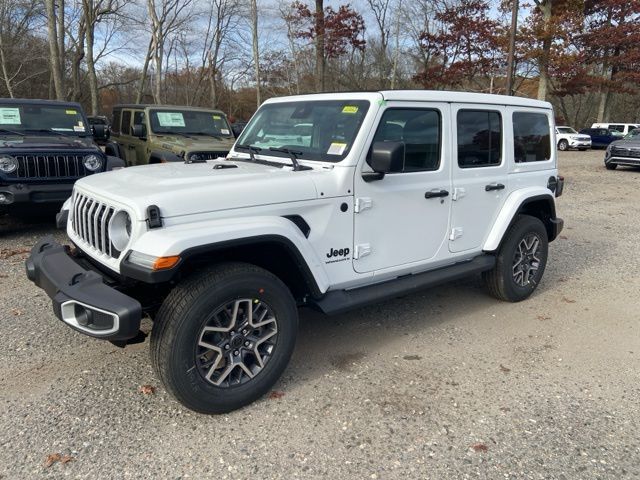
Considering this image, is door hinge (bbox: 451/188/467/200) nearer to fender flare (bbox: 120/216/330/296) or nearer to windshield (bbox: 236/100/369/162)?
windshield (bbox: 236/100/369/162)

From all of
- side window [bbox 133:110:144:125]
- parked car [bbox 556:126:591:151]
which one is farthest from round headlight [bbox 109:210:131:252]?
parked car [bbox 556:126:591:151]

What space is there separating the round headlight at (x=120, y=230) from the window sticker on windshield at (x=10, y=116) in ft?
18.9

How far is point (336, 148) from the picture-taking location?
3.45 metres

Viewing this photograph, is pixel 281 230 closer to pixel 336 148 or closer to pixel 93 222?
pixel 336 148

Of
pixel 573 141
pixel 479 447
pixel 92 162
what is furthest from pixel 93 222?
pixel 573 141

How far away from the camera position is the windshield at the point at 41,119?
7.25 m

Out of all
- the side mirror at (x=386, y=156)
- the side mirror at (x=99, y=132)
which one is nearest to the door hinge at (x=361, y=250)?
the side mirror at (x=386, y=156)

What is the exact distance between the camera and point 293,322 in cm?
312

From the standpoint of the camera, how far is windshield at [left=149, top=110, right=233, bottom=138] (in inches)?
367

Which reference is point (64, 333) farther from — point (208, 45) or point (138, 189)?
point (208, 45)

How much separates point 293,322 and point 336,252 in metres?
0.56

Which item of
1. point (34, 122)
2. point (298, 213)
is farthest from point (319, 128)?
point (34, 122)

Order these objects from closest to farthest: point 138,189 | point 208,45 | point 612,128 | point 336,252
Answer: point 138,189, point 336,252, point 612,128, point 208,45

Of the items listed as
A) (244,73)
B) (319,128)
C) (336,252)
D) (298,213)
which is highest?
(244,73)
